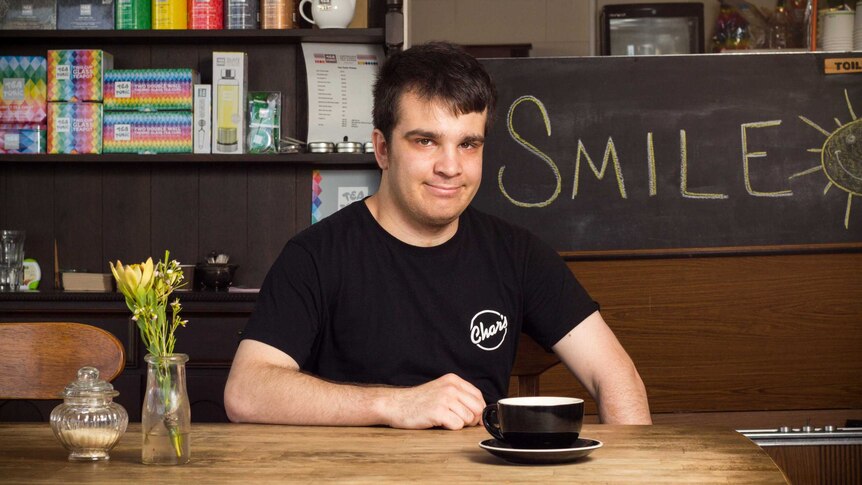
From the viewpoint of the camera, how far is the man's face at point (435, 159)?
5.80ft

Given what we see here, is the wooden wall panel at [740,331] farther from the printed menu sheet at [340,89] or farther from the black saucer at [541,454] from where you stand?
the black saucer at [541,454]

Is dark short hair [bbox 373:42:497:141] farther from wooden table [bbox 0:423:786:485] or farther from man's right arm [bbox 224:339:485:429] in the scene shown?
wooden table [bbox 0:423:786:485]

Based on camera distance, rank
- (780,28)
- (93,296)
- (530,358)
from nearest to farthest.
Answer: (530,358)
(93,296)
(780,28)

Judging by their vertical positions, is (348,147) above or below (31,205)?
above

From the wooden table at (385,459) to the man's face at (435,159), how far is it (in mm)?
549

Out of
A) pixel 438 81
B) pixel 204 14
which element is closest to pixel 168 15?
pixel 204 14

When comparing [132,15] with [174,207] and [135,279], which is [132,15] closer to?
[174,207]

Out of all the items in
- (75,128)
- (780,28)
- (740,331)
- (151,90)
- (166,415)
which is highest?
(780,28)

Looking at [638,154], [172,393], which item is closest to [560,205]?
[638,154]

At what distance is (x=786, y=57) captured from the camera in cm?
333

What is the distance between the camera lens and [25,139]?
135 inches

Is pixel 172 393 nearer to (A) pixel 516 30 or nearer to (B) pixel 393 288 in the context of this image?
(B) pixel 393 288

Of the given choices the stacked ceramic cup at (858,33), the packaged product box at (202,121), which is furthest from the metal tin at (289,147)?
the stacked ceramic cup at (858,33)

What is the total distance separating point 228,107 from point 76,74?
0.52 metres
